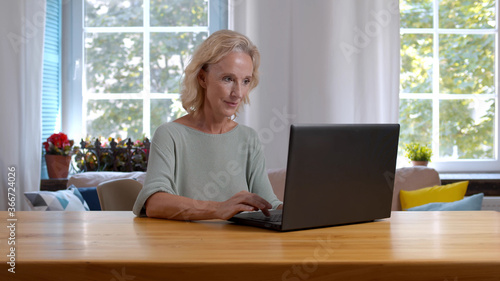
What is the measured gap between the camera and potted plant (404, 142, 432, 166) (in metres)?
3.83

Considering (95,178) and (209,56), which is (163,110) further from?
(209,56)

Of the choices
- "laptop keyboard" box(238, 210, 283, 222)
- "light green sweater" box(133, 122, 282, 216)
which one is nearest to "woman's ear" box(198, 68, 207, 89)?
"light green sweater" box(133, 122, 282, 216)

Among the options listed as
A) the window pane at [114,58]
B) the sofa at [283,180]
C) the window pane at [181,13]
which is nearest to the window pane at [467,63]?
the sofa at [283,180]

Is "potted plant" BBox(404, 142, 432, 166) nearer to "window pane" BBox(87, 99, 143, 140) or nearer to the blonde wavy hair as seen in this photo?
"window pane" BBox(87, 99, 143, 140)

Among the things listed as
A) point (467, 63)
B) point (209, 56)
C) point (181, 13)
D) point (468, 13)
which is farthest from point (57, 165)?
point (468, 13)

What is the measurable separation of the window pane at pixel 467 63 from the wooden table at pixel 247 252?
2.83m

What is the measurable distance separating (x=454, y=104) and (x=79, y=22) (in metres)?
2.64

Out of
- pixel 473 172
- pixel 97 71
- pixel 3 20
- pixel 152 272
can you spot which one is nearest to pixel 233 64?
pixel 152 272

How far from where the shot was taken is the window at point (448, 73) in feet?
13.2

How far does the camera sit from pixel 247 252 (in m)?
1.08

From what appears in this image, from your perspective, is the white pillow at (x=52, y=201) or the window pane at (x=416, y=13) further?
the window pane at (x=416, y=13)

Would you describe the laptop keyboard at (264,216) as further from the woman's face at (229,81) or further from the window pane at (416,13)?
the window pane at (416,13)

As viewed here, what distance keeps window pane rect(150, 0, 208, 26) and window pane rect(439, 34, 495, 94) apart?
165cm

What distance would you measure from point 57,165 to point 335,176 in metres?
2.76
